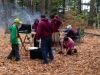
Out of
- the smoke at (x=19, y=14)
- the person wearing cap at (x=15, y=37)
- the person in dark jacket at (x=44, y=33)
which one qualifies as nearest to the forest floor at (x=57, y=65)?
the person wearing cap at (x=15, y=37)

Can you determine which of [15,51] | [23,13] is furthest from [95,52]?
[23,13]

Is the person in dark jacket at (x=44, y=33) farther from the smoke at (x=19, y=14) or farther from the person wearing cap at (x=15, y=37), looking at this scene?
the smoke at (x=19, y=14)

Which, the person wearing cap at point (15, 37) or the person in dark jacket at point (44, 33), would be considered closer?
the person in dark jacket at point (44, 33)

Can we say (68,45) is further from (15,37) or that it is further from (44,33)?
(15,37)

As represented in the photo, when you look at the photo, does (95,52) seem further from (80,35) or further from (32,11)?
(32,11)

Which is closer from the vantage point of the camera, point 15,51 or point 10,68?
point 10,68

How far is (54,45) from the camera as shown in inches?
451

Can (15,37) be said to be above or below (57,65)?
above

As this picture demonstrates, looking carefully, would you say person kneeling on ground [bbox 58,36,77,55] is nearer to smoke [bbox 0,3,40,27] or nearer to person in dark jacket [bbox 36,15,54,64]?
person in dark jacket [bbox 36,15,54,64]

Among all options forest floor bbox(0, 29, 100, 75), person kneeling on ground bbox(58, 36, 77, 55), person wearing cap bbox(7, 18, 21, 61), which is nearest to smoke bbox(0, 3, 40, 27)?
person kneeling on ground bbox(58, 36, 77, 55)

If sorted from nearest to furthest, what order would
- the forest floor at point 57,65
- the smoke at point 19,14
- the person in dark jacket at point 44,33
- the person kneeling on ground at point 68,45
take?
the forest floor at point 57,65 < the person in dark jacket at point 44,33 < the person kneeling on ground at point 68,45 < the smoke at point 19,14

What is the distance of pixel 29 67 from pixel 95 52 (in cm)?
381

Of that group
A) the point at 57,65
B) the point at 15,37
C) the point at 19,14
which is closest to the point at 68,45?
the point at 57,65

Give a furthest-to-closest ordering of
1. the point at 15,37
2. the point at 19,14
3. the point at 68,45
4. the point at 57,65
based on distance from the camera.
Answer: the point at 19,14 < the point at 68,45 < the point at 15,37 < the point at 57,65
